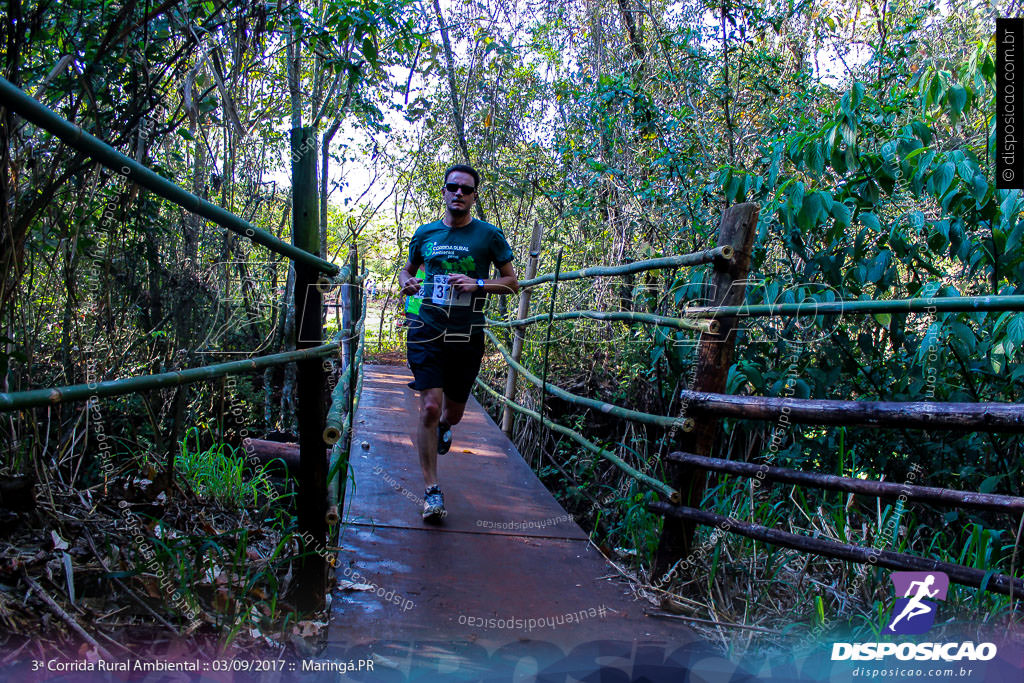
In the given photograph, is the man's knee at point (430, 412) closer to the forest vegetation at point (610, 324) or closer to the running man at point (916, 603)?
the forest vegetation at point (610, 324)

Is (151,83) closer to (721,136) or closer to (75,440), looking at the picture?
(75,440)

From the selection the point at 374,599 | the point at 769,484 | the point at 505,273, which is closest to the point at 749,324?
the point at 769,484

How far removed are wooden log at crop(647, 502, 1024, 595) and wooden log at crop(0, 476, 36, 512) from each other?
5.43 ft

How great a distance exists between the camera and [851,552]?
1.76m

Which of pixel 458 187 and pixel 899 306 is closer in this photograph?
pixel 899 306

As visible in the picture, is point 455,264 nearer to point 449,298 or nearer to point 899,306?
point 449,298

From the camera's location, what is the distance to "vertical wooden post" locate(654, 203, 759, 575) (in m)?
2.12

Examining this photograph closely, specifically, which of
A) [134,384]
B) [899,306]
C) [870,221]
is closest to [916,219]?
[870,221]

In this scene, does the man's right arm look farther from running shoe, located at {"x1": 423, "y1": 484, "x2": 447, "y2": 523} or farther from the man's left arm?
running shoe, located at {"x1": 423, "y1": 484, "x2": 447, "y2": 523}

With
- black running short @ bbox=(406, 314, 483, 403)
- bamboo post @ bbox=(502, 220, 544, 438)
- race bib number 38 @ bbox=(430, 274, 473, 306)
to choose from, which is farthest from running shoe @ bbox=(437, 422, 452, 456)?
bamboo post @ bbox=(502, 220, 544, 438)

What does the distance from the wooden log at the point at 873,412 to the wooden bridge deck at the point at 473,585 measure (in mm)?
607

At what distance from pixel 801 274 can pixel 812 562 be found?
1.17m

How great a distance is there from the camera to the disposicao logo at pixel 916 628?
150 centimetres

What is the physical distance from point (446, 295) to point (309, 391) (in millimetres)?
1263
